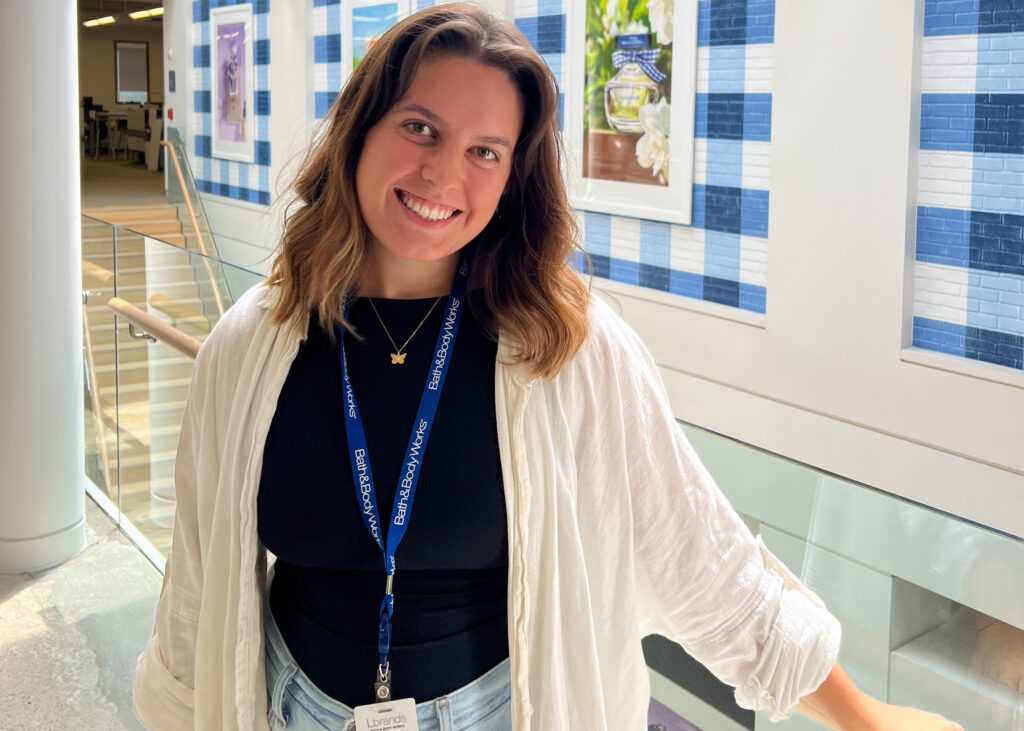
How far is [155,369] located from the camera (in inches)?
179

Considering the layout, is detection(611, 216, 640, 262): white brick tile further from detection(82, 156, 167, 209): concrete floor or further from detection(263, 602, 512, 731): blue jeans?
detection(82, 156, 167, 209): concrete floor

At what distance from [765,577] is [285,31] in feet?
38.1

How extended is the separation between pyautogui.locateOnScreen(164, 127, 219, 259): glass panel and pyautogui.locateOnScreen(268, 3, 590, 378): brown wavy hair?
41.0 feet

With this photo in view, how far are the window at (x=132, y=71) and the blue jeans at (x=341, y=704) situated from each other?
31.9 m

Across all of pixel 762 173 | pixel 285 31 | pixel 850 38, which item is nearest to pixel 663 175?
pixel 762 173

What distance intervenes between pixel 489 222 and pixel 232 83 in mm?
12665

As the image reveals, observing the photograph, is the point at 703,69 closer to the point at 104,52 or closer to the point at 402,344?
the point at 402,344

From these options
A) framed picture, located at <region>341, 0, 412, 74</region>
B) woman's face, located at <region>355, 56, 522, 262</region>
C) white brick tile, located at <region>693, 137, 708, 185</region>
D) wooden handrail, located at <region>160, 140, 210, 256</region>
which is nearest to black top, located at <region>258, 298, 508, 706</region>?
woman's face, located at <region>355, 56, 522, 262</region>

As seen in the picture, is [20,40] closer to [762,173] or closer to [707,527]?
[707,527]

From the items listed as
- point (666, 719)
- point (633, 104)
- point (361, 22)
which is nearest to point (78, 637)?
point (666, 719)

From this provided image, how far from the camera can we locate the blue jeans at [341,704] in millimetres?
1278

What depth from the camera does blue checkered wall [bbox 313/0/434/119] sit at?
11.2 metres

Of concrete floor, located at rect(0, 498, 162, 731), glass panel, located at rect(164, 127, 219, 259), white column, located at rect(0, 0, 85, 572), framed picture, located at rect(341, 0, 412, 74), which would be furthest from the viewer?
glass panel, located at rect(164, 127, 219, 259)

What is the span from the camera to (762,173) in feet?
21.8
